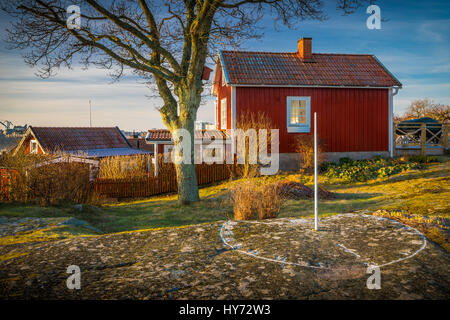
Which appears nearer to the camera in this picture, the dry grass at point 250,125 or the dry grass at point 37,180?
the dry grass at point 37,180

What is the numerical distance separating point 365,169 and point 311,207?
7197 mm

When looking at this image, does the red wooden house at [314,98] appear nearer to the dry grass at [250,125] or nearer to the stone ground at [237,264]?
the dry grass at [250,125]

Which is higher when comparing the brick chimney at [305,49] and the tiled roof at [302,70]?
the brick chimney at [305,49]

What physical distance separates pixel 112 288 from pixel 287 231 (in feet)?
9.23

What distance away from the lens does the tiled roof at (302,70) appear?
18.4m

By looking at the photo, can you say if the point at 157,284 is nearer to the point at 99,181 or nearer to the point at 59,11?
the point at 59,11

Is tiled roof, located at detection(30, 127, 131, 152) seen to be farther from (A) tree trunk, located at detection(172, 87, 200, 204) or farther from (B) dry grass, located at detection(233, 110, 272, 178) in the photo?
(A) tree trunk, located at detection(172, 87, 200, 204)

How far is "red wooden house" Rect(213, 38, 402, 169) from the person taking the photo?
1833 cm

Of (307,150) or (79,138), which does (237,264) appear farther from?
(79,138)

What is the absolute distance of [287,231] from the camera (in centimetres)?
531

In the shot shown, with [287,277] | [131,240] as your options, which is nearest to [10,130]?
[131,240]

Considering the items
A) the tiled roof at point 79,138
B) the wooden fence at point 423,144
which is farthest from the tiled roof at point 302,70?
the tiled roof at point 79,138

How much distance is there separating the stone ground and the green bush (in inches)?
429

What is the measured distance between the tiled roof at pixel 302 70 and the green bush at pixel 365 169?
4362 millimetres
